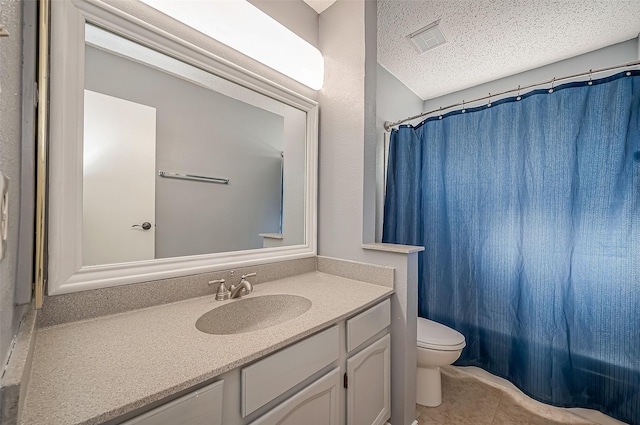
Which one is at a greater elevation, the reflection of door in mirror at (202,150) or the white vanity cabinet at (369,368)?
the reflection of door in mirror at (202,150)

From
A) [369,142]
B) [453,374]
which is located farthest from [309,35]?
[453,374]

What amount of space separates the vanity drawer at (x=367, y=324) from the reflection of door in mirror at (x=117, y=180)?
0.89 meters

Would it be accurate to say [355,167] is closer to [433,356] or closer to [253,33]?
[253,33]

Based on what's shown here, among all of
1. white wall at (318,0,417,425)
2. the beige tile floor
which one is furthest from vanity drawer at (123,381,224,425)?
the beige tile floor

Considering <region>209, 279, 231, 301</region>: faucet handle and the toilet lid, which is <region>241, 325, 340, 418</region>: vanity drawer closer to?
<region>209, 279, 231, 301</region>: faucet handle

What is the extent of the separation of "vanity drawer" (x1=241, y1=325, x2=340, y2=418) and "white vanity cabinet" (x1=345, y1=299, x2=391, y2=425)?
0.13 m

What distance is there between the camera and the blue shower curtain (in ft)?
4.23

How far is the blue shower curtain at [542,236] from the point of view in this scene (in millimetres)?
1288

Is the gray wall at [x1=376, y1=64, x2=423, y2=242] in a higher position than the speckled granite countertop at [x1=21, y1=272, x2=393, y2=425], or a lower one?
higher

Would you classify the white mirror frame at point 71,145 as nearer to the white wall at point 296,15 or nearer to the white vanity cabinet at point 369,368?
the white wall at point 296,15

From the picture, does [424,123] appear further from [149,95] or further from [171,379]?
[171,379]

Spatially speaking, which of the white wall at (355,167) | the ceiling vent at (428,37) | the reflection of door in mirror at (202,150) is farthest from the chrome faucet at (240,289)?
Result: the ceiling vent at (428,37)

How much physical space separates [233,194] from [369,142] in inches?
32.7

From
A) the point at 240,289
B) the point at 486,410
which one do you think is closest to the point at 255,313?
the point at 240,289
